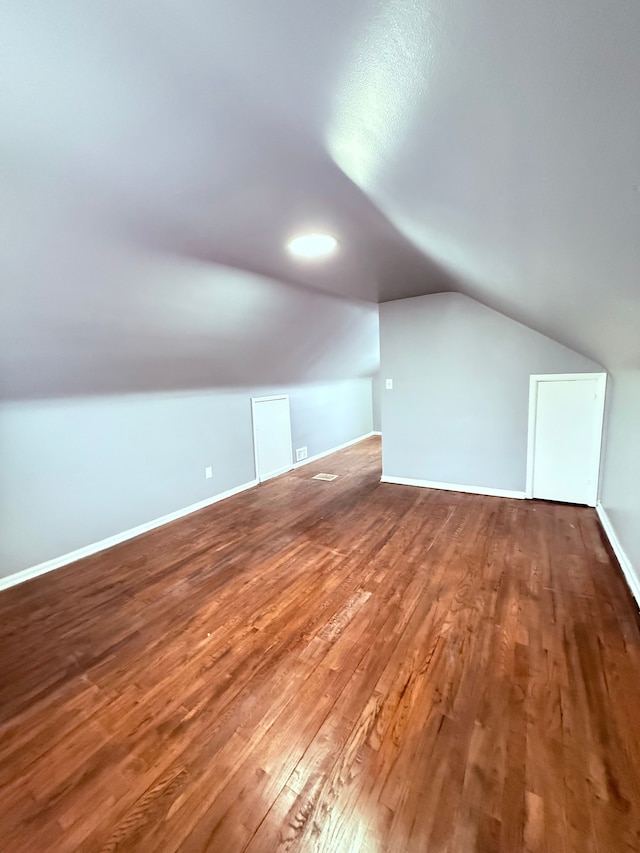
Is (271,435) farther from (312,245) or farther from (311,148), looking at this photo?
(311,148)

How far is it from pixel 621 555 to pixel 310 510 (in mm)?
2610

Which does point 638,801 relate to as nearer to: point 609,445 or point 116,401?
point 609,445

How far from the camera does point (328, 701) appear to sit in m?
1.69

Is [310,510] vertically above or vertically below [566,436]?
below

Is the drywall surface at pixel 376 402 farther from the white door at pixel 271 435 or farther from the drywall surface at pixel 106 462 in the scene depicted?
the drywall surface at pixel 106 462

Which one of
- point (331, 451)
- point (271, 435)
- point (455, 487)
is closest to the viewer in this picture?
point (455, 487)

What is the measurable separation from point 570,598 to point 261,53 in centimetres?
297

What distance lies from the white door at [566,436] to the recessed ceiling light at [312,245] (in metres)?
2.48

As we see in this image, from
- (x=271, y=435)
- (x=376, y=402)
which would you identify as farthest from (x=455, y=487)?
(x=376, y=402)

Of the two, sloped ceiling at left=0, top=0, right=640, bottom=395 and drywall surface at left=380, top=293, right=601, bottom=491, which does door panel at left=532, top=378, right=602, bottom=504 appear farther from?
sloped ceiling at left=0, top=0, right=640, bottom=395

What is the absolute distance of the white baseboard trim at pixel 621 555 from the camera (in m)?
2.33

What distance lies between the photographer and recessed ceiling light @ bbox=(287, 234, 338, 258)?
229 centimetres

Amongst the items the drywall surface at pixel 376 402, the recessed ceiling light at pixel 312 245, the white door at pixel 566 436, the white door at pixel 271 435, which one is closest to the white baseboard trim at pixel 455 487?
the white door at pixel 566 436

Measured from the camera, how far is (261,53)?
0.94m
